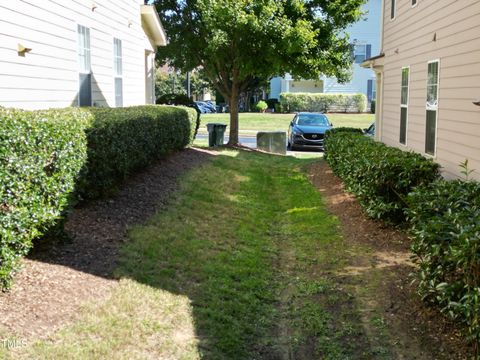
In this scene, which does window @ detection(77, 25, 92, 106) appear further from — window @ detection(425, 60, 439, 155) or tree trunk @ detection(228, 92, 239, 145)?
tree trunk @ detection(228, 92, 239, 145)

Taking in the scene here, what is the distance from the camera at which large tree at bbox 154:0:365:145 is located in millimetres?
17531

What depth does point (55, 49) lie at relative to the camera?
9.30 m

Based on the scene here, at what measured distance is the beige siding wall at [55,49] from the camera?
7.75 m

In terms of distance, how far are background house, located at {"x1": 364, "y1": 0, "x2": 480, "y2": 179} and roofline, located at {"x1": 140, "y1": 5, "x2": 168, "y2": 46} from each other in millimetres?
6705

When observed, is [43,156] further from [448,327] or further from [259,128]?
[259,128]

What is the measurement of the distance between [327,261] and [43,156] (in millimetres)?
3618

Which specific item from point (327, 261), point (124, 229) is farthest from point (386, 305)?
point (124, 229)

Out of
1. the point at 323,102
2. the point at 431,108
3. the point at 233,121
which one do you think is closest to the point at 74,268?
the point at 431,108

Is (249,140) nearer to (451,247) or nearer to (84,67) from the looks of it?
(84,67)

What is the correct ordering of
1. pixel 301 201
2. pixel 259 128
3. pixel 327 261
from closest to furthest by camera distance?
pixel 327 261, pixel 301 201, pixel 259 128

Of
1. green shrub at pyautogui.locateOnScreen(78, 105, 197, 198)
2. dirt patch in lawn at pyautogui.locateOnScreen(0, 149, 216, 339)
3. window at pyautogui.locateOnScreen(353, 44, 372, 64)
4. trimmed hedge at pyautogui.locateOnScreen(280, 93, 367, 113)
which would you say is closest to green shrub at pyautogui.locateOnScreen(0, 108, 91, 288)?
dirt patch in lawn at pyautogui.locateOnScreen(0, 149, 216, 339)

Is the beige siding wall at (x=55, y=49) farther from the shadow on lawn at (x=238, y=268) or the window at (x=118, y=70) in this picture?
the shadow on lawn at (x=238, y=268)

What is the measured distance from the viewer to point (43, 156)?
543cm

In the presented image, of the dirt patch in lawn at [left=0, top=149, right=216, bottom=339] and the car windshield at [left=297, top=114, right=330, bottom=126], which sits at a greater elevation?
the car windshield at [left=297, top=114, right=330, bottom=126]
